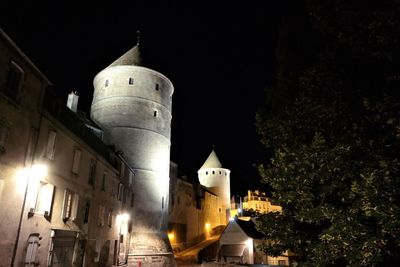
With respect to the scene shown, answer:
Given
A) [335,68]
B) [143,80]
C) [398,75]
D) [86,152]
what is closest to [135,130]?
[143,80]

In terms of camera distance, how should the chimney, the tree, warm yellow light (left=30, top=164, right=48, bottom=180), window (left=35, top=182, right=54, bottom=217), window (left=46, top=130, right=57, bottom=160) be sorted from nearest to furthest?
1. the tree
2. warm yellow light (left=30, top=164, right=48, bottom=180)
3. window (left=35, top=182, right=54, bottom=217)
4. window (left=46, top=130, right=57, bottom=160)
5. the chimney

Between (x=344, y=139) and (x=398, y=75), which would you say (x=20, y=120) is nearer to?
(x=344, y=139)

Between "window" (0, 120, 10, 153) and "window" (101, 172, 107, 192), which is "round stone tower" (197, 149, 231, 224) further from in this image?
"window" (0, 120, 10, 153)

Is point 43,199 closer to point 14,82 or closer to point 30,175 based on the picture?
point 30,175

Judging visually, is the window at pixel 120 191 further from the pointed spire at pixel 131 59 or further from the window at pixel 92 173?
the pointed spire at pixel 131 59

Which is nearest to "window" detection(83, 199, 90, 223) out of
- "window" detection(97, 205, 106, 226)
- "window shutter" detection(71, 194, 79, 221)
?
"window shutter" detection(71, 194, 79, 221)

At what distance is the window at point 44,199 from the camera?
1162 centimetres

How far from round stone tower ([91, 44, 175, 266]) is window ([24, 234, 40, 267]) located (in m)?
11.2

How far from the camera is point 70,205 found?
1409 centimetres

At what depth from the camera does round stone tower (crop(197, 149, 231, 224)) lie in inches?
2223

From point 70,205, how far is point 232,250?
822 inches

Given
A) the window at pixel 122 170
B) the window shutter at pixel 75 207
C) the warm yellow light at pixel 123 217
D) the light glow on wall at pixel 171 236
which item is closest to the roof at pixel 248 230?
the light glow on wall at pixel 171 236

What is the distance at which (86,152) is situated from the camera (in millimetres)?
15773

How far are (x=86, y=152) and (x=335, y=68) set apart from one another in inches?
485
